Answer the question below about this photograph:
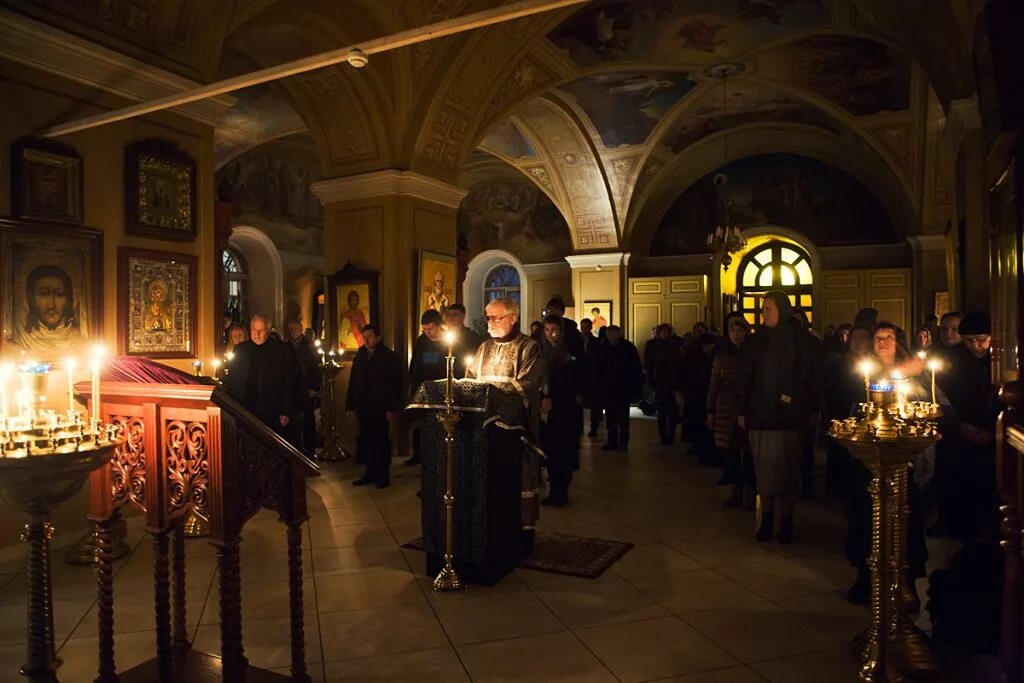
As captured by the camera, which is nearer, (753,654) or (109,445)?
(109,445)

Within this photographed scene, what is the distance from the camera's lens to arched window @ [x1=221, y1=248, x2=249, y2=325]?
55.3ft

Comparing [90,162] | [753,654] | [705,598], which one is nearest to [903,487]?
[753,654]

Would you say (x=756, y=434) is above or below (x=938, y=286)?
A: below

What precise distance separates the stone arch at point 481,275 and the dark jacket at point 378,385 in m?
Result: 12.6

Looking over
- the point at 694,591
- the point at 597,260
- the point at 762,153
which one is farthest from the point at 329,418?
the point at 762,153

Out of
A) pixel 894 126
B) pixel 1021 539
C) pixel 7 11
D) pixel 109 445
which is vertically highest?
pixel 894 126

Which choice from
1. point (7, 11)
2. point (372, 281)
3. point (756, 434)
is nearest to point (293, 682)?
point (756, 434)

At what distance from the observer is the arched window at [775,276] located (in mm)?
17156

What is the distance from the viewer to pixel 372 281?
9.62 meters

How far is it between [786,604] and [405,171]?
7.26 metres

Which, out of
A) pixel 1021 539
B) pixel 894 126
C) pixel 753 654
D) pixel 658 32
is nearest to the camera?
pixel 1021 539

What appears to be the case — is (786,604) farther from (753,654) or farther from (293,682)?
(293,682)

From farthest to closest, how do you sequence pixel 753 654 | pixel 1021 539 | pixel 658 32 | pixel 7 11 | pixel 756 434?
pixel 658 32
pixel 756 434
pixel 7 11
pixel 753 654
pixel 1021 539

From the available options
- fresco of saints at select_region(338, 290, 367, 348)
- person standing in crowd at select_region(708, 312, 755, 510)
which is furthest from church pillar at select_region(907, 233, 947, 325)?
fresco of saints at select_region(338, 290, 367, 348)
